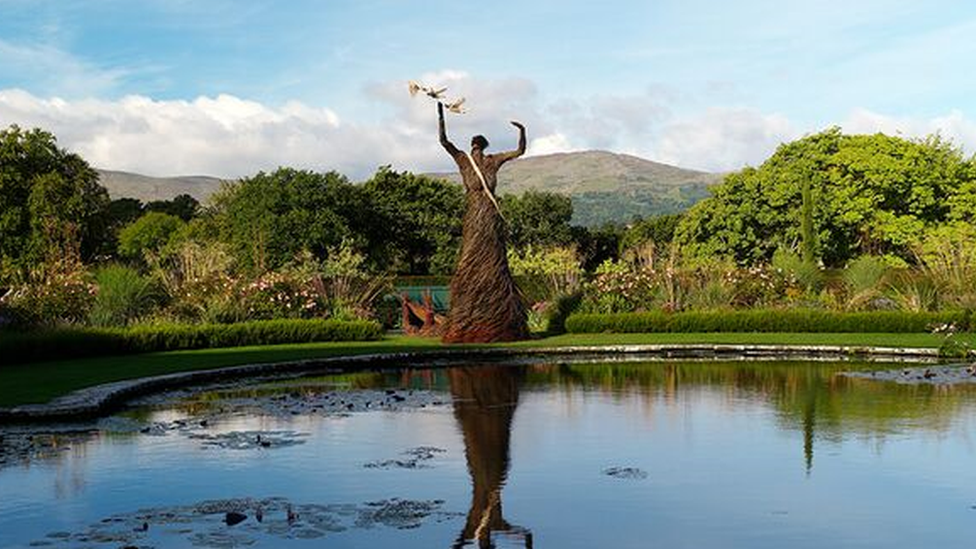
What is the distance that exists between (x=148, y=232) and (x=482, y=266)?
57.1 metres

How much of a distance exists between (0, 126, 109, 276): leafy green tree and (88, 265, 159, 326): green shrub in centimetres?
2382

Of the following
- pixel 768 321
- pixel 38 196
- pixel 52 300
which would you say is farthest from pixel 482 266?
pixel 38 196

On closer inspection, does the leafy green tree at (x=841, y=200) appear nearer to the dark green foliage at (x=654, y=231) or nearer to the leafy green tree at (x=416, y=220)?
the leafy green tree at (x=416, y=220)

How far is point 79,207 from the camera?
157ft

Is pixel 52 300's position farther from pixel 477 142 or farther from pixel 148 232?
pixel 148 232

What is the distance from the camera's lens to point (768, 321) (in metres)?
22.4

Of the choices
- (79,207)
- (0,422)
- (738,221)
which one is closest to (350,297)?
(0,422)

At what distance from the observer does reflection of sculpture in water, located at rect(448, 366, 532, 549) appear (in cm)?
665

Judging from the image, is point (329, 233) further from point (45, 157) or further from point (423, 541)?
point (423, 541)

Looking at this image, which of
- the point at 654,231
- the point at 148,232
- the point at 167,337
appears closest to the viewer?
the point at 167,337

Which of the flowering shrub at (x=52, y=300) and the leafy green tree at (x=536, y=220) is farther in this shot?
the leafy green tree at (x=536, y=220)

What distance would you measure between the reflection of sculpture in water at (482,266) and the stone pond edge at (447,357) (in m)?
1.46

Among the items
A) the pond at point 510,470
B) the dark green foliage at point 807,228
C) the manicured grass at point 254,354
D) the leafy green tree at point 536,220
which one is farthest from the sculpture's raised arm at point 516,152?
the leafy green tree at point 536,220

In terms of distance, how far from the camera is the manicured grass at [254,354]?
1384 centimetres
